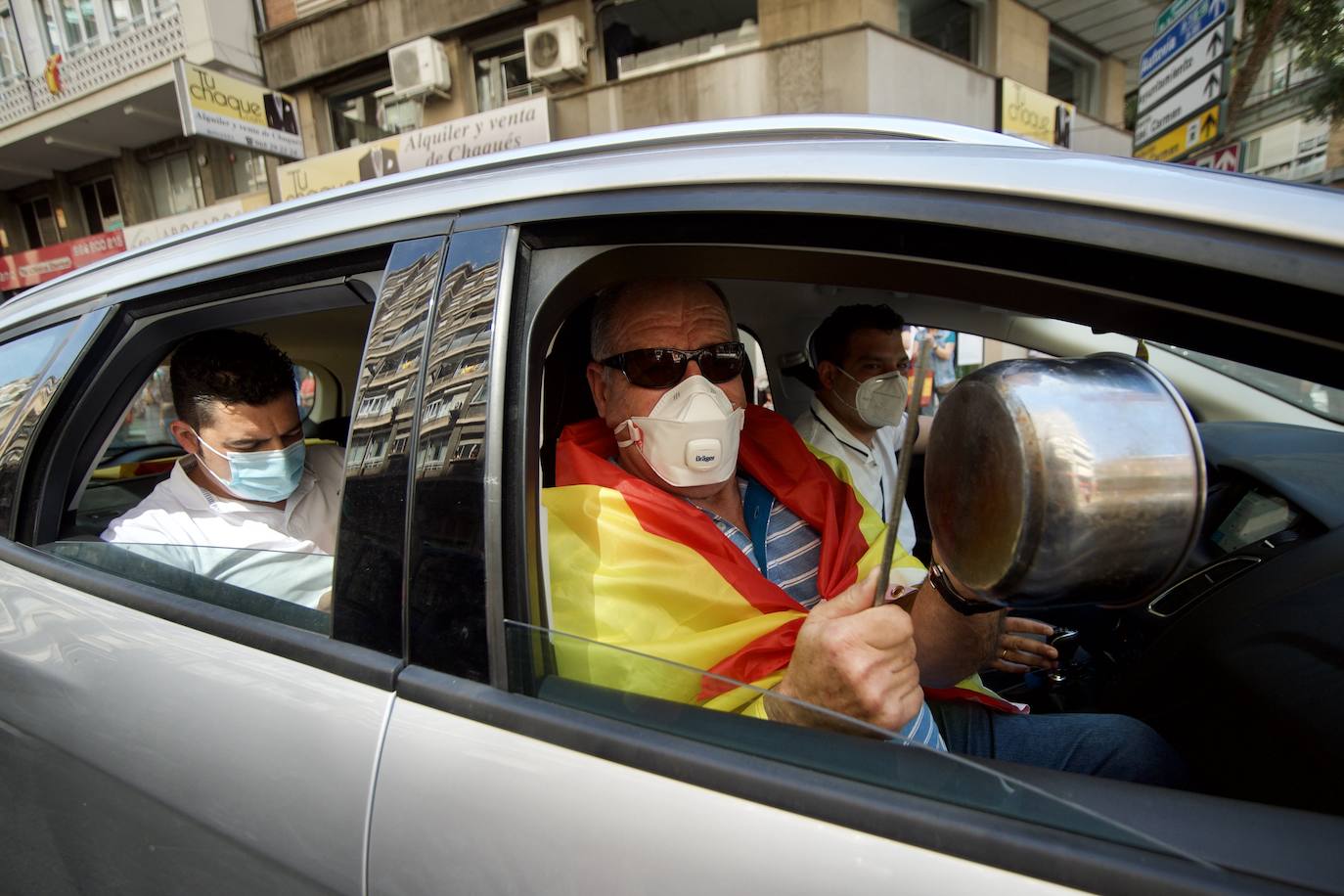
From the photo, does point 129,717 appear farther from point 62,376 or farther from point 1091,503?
point 1091,503

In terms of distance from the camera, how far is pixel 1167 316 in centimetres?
87

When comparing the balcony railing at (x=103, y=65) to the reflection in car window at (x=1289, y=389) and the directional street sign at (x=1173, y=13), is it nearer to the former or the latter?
the directional street sign at (x=1173, y=13)

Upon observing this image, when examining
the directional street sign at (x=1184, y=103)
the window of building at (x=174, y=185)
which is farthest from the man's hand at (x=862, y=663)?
the window of building at (x=174, y=185)

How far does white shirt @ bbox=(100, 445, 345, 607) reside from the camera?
1356mm

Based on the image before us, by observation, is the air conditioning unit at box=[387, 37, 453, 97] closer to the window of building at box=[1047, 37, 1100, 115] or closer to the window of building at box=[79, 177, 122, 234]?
the window of building at box=[79, 177, 122, 234]

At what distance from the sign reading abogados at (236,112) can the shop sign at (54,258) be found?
6193mm

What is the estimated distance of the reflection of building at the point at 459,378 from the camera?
102cm

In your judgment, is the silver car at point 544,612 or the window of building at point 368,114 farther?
the window of building at point 368,114

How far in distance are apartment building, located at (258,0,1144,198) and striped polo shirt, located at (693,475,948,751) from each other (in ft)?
27.3

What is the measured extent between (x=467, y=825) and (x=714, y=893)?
32 centimetres

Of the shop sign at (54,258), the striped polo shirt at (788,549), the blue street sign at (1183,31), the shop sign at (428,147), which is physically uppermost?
the shop sign at (428,147)

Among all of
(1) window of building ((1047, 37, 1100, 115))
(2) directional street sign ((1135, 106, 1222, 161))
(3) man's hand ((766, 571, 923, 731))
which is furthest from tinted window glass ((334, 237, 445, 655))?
(1) window of building ((1047, 37, 1100, 115))

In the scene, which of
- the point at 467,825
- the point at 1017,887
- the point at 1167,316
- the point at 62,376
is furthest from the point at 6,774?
the point at 1167,316

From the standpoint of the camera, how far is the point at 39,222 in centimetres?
1967
